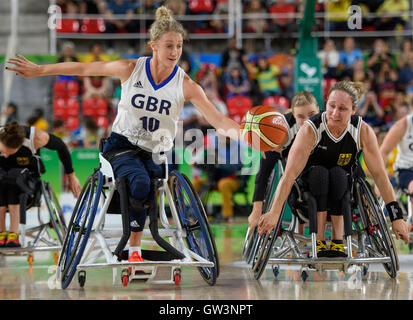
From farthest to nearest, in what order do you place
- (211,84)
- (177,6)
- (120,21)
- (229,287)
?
(120,21), (177,6), (211,84), (229,287)

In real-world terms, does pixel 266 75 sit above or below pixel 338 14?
below

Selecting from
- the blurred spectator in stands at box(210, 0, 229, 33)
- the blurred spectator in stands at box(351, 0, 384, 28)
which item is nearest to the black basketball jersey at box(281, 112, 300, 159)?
the blurred spectator in stands at box(351, 0, 384, 28)

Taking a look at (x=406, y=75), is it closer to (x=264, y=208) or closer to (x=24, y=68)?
(x=264, y=208)

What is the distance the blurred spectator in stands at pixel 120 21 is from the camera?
609 inches

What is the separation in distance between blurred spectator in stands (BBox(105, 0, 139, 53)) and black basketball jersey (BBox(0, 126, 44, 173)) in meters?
8.94

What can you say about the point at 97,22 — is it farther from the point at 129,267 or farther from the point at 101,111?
the point at 129,267

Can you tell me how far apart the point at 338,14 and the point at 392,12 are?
121 centimetres

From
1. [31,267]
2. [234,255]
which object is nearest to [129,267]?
[31,267]

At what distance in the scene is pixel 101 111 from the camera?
14195 millimetres

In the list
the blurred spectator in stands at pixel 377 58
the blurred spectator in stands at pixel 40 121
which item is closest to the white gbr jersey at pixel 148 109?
the blurred spectator in stands at pixel 40 121

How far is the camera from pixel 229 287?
4.89m

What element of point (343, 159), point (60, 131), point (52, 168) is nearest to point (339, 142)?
point (343, 159)

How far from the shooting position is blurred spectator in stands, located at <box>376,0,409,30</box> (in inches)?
607
